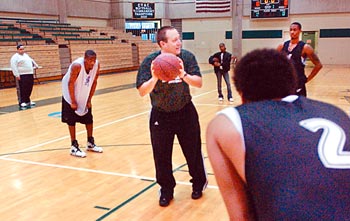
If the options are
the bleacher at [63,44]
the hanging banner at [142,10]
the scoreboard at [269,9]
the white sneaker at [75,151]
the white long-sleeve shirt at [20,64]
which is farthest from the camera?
the hanging banner at [142,10]

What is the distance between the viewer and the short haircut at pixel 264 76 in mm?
1312

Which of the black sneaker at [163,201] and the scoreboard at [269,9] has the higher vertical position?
the scoreboard at [269,9]

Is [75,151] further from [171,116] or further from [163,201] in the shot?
[171,116]

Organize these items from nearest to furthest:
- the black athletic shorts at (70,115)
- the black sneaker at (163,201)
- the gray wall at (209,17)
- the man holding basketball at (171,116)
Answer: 1. the man holding basketball at (171,116)
2. the black sneaker at (163,201)
3. the black athletic shorts at (70,115)
4. the gray wall at (209,17)

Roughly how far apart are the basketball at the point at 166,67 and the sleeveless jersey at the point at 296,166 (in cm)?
195

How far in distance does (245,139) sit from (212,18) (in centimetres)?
2589

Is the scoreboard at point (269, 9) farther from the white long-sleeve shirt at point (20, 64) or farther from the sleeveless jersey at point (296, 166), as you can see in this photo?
the sleeveless jersey at point (296, 166)

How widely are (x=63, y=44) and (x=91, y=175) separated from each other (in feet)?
47.6

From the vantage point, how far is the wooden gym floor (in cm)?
386

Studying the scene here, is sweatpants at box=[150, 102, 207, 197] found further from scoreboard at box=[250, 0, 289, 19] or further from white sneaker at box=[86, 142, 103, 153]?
scoreboard at box=[250, 0, 289, 19]

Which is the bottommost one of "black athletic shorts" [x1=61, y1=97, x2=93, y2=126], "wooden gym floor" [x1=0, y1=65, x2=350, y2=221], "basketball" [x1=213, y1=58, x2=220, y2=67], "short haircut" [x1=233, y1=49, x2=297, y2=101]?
"wooden gym floor" [x1=0, y1=65, x2=350, y2=221]

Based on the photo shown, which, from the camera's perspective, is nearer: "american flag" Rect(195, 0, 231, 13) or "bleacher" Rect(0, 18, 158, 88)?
"bleacher" Rect(0, 18, 158, 88)

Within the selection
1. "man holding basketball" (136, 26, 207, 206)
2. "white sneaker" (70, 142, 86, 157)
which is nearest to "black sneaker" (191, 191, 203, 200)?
"man holding basketball" (136, 26, 207, 206)

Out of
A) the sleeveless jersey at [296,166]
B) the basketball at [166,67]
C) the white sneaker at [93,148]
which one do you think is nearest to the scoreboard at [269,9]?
the white sneaker at [93,148]
